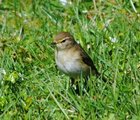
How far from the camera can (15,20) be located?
10.6 meters

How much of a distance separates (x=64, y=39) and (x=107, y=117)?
1772 mm

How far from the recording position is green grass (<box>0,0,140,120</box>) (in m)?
7.27

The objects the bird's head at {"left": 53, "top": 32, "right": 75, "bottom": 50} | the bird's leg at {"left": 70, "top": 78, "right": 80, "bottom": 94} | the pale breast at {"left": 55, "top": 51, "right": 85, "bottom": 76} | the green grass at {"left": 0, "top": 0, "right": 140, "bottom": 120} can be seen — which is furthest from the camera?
the bird's head at {"left": 53, "top": 32, "right": 75, "bottom": 50}

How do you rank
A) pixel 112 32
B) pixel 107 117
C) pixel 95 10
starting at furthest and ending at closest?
pixel 95 10 → pixel 112 32 → pixel 107 117

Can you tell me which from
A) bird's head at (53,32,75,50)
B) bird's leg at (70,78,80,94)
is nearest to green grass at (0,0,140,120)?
bird's leg at (70,78,80,94)

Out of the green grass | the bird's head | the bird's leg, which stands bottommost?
the bird's leg

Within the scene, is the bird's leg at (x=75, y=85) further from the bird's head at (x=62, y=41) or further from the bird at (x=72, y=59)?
the bird's head at (x=62, y=41)

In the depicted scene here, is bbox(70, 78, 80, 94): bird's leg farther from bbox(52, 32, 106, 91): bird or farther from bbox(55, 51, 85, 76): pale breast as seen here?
bbox(55, 51, 85, 76): pale breast

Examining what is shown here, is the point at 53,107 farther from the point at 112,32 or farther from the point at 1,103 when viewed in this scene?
the point at 112,32

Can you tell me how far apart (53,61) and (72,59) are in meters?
0.46

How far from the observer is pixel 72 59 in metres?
8.46

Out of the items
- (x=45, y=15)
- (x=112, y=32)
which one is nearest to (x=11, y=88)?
(x=112, y=32)

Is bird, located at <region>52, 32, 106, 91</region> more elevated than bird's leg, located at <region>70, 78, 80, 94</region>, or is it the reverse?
bird, located at <region>52, 32, 106, 91</region>

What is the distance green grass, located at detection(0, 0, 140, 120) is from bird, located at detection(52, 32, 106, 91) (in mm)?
111
